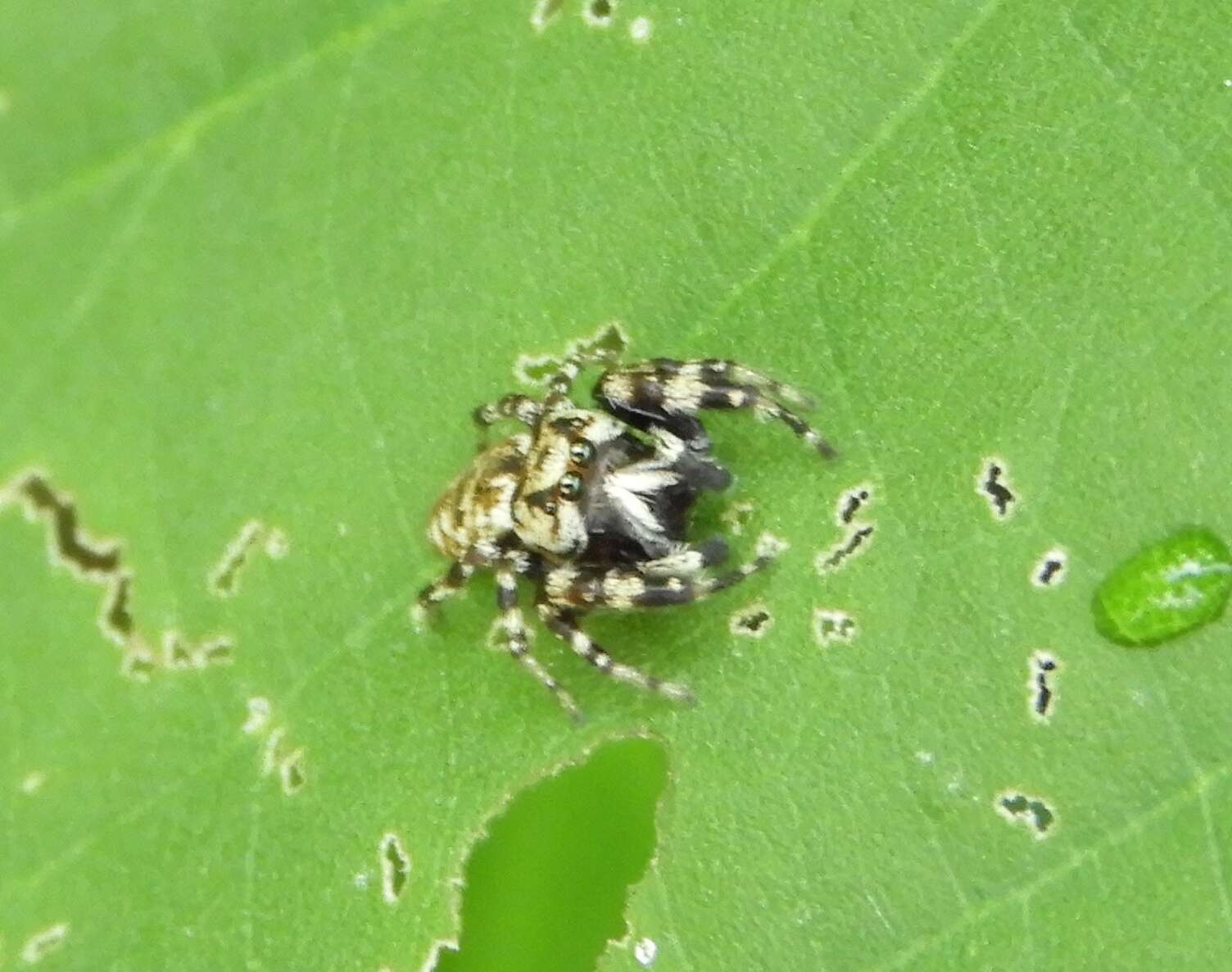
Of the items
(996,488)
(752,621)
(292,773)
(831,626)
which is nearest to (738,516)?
(752,621)

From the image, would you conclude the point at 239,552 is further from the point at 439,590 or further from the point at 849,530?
the point at 849,530

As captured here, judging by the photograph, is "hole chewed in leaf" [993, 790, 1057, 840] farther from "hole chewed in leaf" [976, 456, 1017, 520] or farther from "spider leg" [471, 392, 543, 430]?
"spider leg" [471, 392, 543, 430]

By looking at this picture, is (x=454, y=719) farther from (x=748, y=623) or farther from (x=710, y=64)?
(x=710, y=64)

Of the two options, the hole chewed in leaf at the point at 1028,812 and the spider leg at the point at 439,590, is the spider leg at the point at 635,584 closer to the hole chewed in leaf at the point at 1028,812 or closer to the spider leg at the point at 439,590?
the spider leg at the point at 439,590

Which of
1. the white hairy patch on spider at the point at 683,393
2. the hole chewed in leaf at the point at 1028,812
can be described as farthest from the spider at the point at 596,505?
the hole chewed in leaf at the point at 1028,812

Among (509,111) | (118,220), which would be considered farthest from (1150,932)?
(118,220)

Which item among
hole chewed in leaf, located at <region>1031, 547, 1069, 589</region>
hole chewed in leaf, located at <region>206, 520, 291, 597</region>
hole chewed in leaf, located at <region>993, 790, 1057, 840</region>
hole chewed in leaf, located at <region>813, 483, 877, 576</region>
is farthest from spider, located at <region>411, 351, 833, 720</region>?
hole chewed in leaf, located at <region>993, 790, 1057, 840</region>
